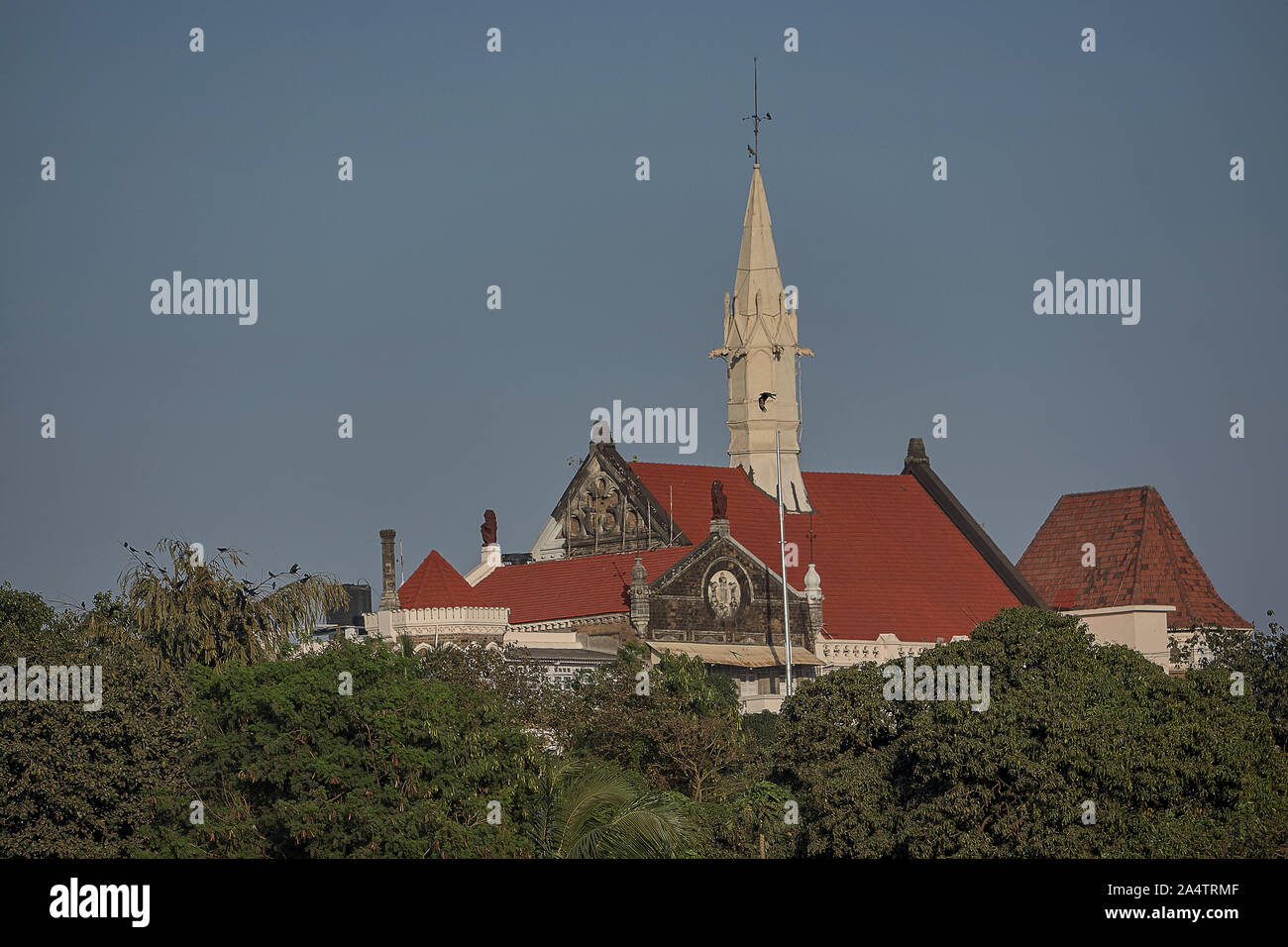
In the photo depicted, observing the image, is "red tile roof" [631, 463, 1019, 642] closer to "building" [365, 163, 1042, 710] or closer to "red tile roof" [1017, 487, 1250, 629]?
"building" [365, 163, 1042, 710]

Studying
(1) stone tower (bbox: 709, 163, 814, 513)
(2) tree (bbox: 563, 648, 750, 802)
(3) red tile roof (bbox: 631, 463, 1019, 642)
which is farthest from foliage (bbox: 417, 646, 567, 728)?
(1) stone tower (bbox: 709, 163, 814, 513)

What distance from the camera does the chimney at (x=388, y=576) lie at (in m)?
82.2

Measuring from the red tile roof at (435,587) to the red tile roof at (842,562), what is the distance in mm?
6698

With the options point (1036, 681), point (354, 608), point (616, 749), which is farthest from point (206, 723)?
point (354, 608)

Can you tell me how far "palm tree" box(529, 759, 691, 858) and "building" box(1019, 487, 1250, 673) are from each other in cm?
4941

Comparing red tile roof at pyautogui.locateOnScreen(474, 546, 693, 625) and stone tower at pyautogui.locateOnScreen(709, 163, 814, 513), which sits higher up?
stone tower at pyautogui.locateOnScreen(709, 163, 814, 513)

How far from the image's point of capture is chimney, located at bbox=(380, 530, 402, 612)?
82188 mm

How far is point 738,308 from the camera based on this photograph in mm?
106750

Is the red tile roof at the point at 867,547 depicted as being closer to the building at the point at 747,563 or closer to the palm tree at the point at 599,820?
the building at the point at 747,563

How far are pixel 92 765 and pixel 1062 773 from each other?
22590mm
